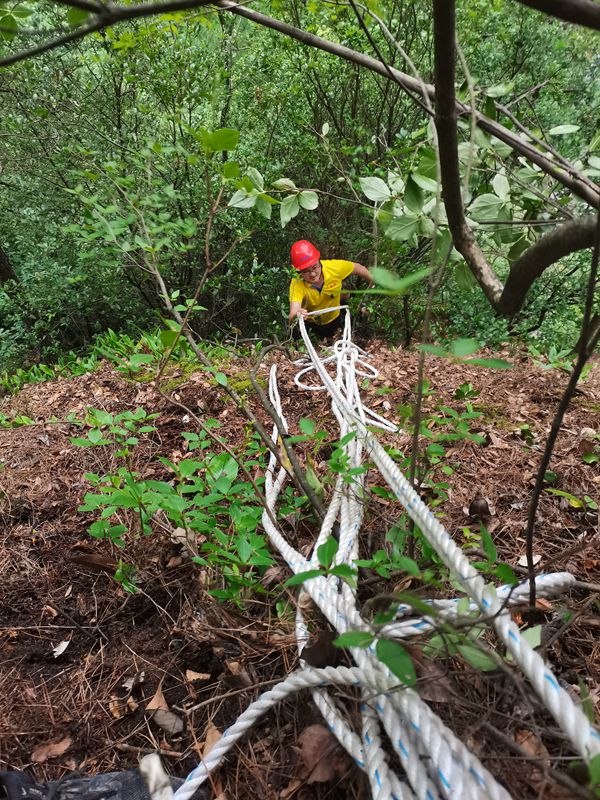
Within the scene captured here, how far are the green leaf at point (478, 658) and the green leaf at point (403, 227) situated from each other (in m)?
0.98

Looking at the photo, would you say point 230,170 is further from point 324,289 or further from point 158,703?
point 324,289

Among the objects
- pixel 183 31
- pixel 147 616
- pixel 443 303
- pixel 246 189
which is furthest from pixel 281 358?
pixel 183 31

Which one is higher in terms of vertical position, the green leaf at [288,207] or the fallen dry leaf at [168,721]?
the green leaf at [288,207]

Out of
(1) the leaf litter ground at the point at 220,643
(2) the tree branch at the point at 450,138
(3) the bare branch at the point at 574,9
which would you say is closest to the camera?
(3) the bare branch at the point at 574,9

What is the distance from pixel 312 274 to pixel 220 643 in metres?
3.70

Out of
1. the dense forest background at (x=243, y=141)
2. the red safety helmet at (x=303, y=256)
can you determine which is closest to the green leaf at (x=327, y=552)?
the red safety helmet at (x=303, y=256)

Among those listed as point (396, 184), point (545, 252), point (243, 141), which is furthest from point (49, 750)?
point (243, 141)

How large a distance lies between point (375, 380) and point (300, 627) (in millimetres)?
1951

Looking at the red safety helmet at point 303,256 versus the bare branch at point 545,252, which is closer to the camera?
the bare branch at point 545,252

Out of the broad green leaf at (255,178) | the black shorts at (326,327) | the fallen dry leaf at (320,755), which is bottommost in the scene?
the black shorts at (326,327)

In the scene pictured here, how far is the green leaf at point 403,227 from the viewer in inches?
48.6

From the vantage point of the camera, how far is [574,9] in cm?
42

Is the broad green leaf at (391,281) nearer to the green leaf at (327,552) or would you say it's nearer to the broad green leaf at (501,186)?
the green leaf at (327,552)

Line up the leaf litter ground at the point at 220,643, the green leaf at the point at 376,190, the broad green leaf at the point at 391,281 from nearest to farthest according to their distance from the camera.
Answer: the broad green leaf at the point at 391,281, the leaf litter ground at the point at 220,643, the green leaf at the point at 376,190
